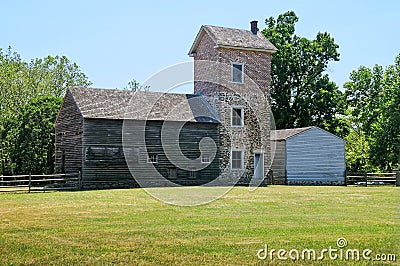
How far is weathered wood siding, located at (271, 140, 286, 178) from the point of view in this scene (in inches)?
1543

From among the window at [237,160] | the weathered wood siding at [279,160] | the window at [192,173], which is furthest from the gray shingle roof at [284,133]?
the window at [192,173]

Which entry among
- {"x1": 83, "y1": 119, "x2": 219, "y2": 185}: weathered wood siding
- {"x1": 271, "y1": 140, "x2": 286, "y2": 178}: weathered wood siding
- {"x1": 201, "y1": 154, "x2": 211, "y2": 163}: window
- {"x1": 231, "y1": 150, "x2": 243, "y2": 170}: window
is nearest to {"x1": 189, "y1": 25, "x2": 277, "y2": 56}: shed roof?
{"x1": 83, "y1": 119, "x2": 219, "y2": 185}: weathered wood siding

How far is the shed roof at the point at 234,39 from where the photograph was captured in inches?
1439

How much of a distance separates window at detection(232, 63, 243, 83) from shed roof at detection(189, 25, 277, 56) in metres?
1.16

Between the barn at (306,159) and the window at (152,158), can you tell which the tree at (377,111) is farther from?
the window at (152,158)

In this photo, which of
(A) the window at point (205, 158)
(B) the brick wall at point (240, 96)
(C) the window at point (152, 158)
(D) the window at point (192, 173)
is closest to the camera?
(C) the window at point (152, 158)

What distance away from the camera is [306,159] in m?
39.6

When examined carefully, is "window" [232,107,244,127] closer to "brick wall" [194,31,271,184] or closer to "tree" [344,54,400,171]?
"brick wall" [194,31,271,184]

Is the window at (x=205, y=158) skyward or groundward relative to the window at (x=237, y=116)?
groundward

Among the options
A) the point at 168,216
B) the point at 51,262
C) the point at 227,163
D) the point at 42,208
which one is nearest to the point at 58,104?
the point at 227,163

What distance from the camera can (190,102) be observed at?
3697 cm

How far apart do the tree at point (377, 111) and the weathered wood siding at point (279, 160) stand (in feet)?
27.7

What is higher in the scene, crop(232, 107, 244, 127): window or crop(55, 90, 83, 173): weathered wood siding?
crop(232, 107, 244, 127): window

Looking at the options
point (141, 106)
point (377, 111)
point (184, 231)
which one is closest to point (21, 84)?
point (141, 106)
